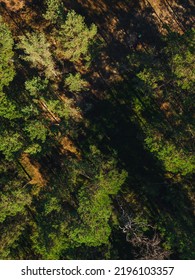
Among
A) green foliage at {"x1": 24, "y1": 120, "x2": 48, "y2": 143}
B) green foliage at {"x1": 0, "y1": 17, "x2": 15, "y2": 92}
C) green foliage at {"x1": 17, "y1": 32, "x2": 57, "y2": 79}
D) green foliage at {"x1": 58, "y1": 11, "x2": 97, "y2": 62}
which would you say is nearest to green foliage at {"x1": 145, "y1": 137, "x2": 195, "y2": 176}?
green foliage at {"x1": 24, "y1": 120, "x2": 48, "y2": 143}

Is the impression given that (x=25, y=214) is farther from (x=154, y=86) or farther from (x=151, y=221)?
(x=154, y=86)

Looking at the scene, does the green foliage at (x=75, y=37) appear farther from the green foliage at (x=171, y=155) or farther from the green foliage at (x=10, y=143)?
the green foliage at (x=171, y=155)

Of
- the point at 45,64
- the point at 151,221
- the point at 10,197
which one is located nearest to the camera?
the point at 10,197

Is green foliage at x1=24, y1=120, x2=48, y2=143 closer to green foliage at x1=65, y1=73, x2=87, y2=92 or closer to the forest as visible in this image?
the forest

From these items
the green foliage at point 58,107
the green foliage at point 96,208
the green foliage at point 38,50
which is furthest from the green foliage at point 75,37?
the green foliage at point 96,208

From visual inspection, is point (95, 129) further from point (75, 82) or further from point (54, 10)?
point (54, 10)

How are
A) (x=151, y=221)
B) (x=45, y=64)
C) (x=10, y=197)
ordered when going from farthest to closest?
(x=151, y=221), (x=45, y=64), (x=10, y=197)

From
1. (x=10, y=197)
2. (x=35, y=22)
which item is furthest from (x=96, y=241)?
(x=35, y=22)

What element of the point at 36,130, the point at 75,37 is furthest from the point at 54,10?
the point at 36,130
